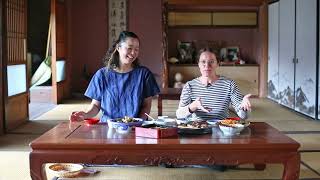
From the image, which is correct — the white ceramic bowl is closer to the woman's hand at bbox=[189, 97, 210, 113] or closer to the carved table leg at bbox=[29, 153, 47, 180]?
the woman's hand at bbox=[189, 97, 210, 113]

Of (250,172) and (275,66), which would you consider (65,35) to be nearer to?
(275,66)

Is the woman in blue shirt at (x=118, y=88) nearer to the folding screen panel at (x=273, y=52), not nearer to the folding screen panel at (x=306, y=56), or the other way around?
the folding screen panel at (x=306, y=56)

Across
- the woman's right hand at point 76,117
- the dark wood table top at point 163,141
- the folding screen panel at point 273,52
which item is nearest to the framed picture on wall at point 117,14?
the folding screen panel at point 273,52

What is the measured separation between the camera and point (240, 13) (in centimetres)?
903

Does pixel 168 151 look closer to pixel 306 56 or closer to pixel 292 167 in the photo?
pixel 292 167

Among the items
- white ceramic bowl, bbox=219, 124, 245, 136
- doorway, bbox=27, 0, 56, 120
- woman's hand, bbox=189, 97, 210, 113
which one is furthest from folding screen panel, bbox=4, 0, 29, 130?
white ceramic bowl, bbox=219, 124, 245, 136

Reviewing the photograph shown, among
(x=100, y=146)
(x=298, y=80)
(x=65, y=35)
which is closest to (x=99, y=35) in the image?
(x=65, y=35)

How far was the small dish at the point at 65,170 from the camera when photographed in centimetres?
330

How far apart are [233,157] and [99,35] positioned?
715 centimetres

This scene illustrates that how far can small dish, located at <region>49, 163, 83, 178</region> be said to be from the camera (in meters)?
3.30

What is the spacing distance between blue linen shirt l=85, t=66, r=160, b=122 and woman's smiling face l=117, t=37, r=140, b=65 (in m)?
0.14

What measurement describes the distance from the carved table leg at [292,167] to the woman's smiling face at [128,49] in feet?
4.03

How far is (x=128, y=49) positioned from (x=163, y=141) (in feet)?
2.91

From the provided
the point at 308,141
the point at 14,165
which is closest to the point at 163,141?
the point at 14,165
